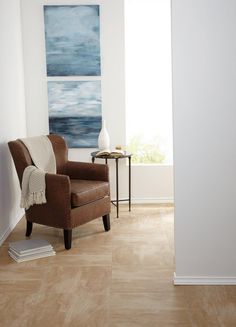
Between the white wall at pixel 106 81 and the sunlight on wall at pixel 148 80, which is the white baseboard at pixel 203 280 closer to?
the white wall at pixel 106 81

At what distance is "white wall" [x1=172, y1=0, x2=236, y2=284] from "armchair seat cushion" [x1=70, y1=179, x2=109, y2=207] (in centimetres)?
110

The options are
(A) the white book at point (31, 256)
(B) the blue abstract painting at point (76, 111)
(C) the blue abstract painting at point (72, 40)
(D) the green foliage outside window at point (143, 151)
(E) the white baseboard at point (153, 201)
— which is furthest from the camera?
(D) the green foliage outside window at point (143, 151)

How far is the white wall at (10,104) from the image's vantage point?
417 cm

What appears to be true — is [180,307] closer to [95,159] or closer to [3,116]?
[3,116]

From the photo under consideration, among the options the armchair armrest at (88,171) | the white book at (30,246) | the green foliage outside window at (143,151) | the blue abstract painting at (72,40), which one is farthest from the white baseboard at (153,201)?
the white book at (30,246)

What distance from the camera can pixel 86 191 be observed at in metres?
3.96

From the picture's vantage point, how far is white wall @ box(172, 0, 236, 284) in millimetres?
2828

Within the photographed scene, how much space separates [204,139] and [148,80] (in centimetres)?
264

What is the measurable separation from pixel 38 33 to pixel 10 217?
1979 millimetres

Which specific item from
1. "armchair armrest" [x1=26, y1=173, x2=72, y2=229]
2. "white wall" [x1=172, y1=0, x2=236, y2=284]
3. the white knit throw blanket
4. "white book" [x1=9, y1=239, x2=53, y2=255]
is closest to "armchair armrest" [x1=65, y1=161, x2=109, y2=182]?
the white knit throw blanket

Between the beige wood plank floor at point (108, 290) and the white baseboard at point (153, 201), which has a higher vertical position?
the white baseboard at point (153, 201)

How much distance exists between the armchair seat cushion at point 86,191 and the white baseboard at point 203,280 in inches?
45.4

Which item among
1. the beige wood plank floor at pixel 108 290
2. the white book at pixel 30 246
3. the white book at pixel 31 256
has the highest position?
the white book at pixel 30 246

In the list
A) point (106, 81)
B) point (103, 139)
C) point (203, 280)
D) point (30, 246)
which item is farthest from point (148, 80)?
point (203, 280)
